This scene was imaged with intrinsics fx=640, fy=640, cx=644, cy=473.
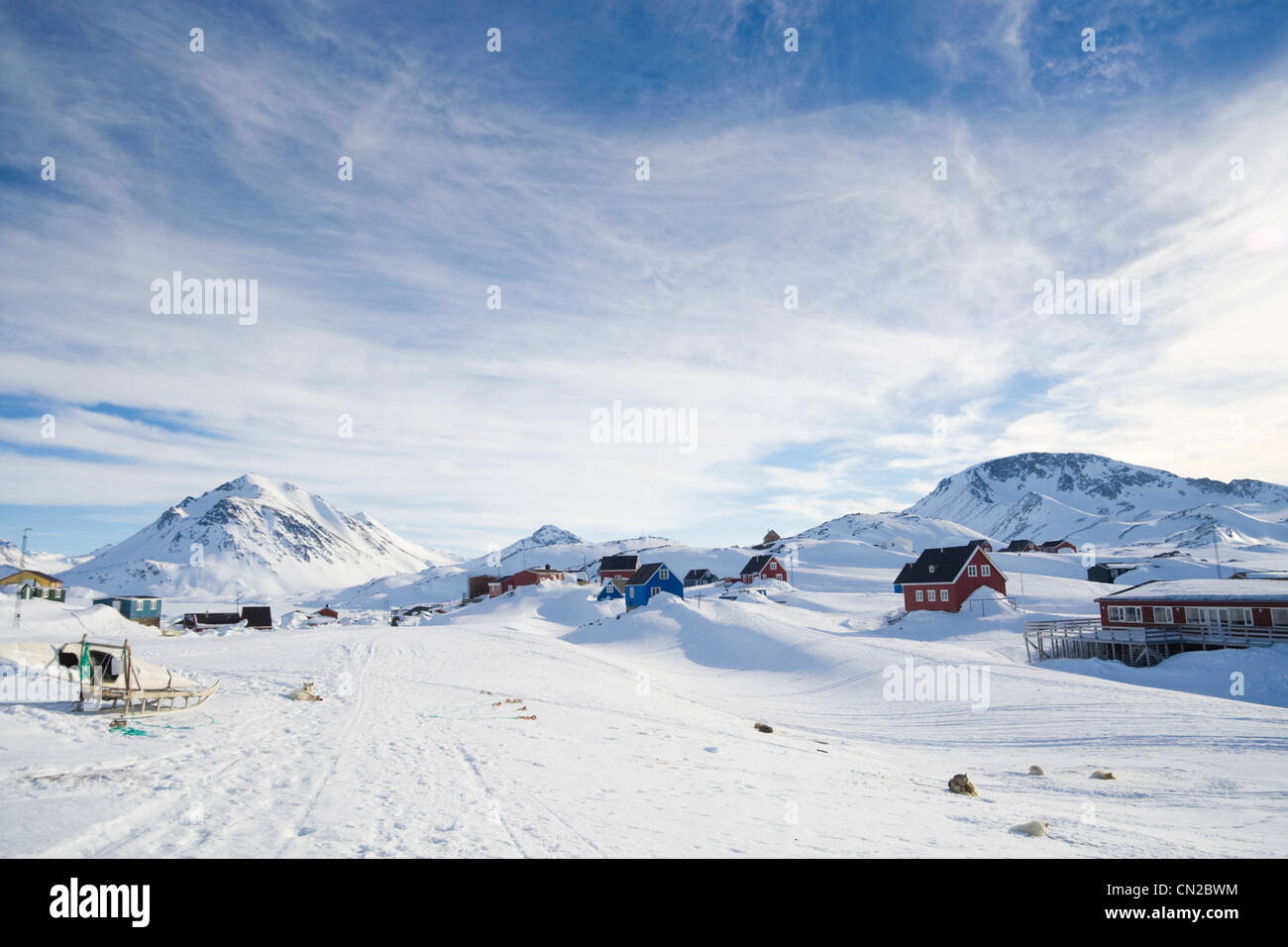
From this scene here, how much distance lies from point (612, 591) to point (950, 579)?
4080 cm

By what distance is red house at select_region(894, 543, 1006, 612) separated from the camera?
199 ft

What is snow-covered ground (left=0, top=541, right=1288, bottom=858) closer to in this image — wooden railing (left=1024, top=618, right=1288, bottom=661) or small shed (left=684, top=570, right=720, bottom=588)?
wooden railing (left=1024, top=618, right=1288, bottom=661)

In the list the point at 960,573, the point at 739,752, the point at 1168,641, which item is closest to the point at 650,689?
the point at 739,752

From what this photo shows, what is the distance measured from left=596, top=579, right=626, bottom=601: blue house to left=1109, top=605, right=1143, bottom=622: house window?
4831 centimetres

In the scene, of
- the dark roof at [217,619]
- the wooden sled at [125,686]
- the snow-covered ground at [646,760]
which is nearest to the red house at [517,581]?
the dark roof at [217,619]

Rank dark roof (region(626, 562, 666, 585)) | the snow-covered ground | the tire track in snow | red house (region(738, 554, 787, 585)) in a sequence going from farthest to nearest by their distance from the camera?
red house (region(738, 554, 787, 585)), dark roof (region(626, 562, 666, 585)), the snow-covered ground, the tire track in snow

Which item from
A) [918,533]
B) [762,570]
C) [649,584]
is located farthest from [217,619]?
[918,533]

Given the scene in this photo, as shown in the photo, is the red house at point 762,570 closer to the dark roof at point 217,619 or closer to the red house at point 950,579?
the red house at point 950,579

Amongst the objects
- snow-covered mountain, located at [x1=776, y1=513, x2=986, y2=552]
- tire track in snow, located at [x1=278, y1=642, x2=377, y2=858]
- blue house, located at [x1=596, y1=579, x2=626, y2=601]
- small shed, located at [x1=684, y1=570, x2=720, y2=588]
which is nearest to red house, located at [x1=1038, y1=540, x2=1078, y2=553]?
snow-covered mountain, located at [x1=776, y1=513, x2=986, y2=552]

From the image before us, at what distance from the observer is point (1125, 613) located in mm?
46281

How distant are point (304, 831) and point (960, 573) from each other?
6201 cm

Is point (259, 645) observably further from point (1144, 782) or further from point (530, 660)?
point (1144, 782)

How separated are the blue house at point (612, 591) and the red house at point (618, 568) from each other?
890cm

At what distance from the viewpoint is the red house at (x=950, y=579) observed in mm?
60531
